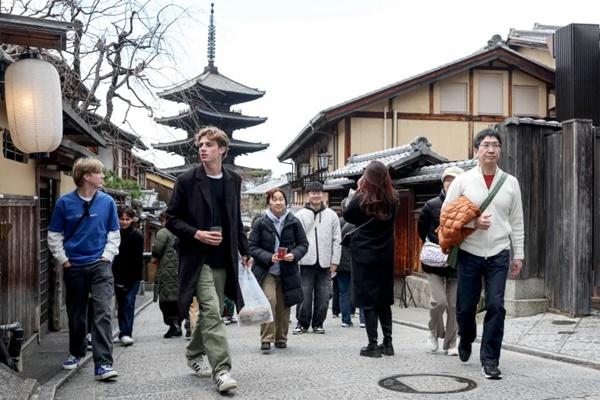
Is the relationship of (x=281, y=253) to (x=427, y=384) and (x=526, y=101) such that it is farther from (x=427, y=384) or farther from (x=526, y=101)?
A: (x=526, y=101)

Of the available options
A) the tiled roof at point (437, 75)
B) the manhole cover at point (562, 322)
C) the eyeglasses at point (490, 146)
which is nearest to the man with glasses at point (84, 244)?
the eyeglasses at point (490, 146)

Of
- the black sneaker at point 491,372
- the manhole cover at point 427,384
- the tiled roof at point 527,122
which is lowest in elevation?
the manhole cover at point 427,384

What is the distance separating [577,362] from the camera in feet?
19.8

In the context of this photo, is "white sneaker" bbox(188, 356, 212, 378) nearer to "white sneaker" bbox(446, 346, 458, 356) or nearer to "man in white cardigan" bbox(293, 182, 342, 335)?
"white sneaker" bbox(446, 346, 458, 356)

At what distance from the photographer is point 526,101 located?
2453cm

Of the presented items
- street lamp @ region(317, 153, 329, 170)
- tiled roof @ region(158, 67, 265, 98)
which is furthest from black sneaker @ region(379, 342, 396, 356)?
tiled roof @ region(158, 67, 265, 98)

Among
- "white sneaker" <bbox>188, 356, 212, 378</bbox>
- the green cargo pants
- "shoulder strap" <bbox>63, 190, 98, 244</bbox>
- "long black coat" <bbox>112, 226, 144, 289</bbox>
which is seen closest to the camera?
the green cargo pants

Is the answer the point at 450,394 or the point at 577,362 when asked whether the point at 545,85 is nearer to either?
the point at 577,362

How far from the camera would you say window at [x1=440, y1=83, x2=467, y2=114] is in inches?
937

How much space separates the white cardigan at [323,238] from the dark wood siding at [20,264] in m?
3.60

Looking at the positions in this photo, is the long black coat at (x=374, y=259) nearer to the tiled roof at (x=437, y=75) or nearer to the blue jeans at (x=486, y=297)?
the blue jeans at (x=486, y=297)

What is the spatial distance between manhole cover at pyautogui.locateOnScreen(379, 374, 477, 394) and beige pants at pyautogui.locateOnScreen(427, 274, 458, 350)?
1108 millimetres

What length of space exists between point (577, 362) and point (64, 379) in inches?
187

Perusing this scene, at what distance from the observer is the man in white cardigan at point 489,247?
18.0 feet
